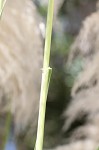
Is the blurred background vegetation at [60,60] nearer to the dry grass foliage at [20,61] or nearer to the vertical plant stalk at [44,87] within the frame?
the dry grass foliage at [20,61]

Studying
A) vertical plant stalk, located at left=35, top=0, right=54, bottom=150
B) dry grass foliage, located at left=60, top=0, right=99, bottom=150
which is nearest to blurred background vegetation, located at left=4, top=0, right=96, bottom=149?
dry grass foliage, located at left=60, top=0, right=99, bottom=150

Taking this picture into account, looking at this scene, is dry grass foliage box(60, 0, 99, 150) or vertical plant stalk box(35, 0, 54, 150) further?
dry grass foliage box(60, 0, 99, 150)

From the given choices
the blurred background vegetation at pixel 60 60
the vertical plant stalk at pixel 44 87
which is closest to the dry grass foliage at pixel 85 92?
the blurred background vegetation at pixel 60 60

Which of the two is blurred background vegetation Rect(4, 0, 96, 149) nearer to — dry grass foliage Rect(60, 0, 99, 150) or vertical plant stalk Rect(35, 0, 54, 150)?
dry grass foliage Rect(60, 0, 99, 150)

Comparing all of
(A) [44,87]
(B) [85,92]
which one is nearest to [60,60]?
(B) [85,92]

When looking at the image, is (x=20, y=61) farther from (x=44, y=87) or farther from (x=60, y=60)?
(x=44, y=87)

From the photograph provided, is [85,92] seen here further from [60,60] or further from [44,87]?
[44,87]

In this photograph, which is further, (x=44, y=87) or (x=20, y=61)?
(x=20, y=61)

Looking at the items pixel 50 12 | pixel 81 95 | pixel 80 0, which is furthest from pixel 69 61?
pixel 50 12

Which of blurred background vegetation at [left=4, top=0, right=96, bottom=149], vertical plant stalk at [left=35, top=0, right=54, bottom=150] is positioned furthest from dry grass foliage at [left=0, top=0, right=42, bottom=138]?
vertical plant stalk at [left=35, top=0, right=54, bottom=150]

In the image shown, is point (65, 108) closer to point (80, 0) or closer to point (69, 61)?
point (69, 61)

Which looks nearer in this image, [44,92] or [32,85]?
[44,92]
